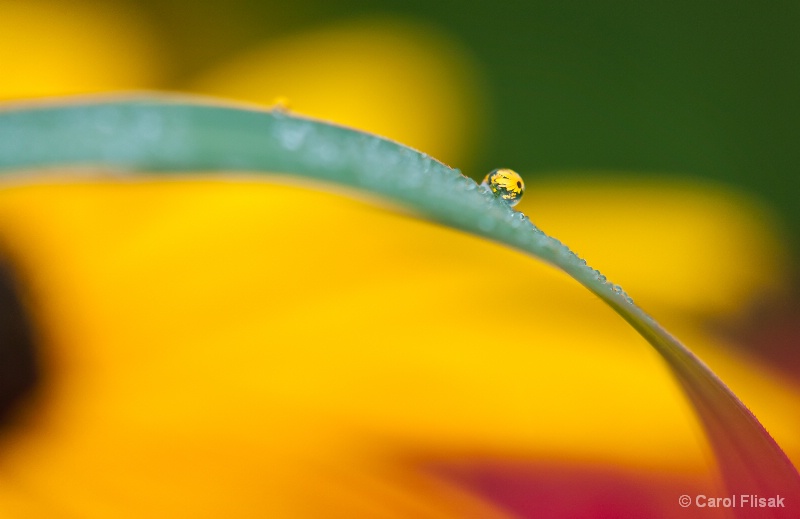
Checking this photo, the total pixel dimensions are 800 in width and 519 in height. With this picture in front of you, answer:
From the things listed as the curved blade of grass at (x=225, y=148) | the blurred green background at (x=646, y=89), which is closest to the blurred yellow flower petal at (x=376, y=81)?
the blurred green background at (x=646, y=89)

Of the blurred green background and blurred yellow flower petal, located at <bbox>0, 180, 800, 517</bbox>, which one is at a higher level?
the blurred green background

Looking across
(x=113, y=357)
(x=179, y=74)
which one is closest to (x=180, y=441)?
(x=113, y=357)

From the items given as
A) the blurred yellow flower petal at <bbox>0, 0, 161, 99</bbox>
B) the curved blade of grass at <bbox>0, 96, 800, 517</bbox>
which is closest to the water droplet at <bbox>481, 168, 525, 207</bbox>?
the curved blade of grass at <bbox>0, 96, 800, 517</bbox>

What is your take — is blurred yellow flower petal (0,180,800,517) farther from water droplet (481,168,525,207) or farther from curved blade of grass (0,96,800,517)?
curved blade of grass (0,96,800,517)

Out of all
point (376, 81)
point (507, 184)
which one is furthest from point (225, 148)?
point (376, 81)

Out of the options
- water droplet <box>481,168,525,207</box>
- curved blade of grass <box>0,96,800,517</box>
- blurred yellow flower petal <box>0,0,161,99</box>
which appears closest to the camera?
curved blade of grass <box>0,96,800,517</box>

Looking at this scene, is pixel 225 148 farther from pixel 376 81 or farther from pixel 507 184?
pixel 376 81

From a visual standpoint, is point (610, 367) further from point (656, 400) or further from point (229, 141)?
point (229, 141)
